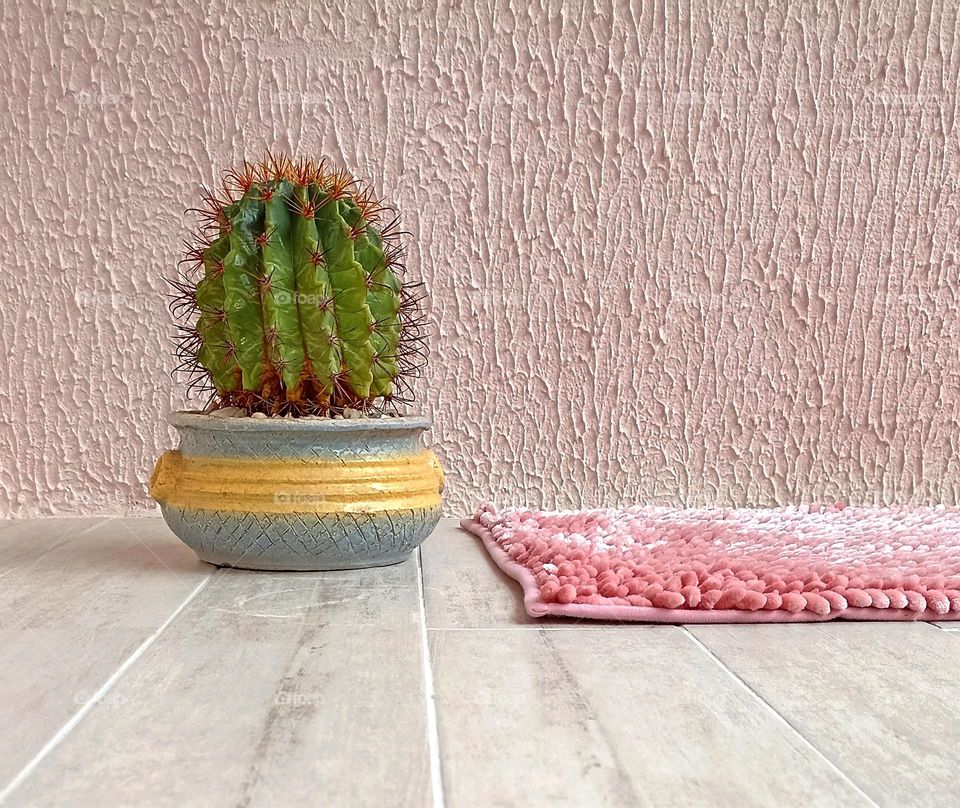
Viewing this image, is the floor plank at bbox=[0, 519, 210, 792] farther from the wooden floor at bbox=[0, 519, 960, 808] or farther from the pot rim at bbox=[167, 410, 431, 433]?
the pot rim at bbox=[167, 410, 431, 433]

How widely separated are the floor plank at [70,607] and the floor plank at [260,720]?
0.02 meters

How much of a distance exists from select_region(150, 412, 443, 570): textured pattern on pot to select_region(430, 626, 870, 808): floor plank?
0.67 ft

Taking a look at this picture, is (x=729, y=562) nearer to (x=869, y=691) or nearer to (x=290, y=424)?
(x=869, y=691)

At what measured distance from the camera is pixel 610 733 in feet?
1.31

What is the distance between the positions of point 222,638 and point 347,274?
1.00 feet

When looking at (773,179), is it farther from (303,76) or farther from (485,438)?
(303,76)

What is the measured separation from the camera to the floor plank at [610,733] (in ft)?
1.13

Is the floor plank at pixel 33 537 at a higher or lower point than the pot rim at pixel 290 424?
lower

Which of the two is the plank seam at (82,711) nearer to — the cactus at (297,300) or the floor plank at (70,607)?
the floor plank at (70,607)

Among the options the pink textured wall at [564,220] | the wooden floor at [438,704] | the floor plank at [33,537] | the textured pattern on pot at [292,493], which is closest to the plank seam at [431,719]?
the wooden floor at [438,704]

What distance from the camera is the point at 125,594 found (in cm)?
66

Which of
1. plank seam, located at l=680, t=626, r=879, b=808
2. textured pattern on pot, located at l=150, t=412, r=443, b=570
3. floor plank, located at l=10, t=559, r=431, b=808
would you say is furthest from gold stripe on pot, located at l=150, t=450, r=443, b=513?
plank seam, located at l=680, t=626, r=879, b=808

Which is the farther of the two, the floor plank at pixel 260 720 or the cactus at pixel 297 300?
the cactus at pixel 297 300

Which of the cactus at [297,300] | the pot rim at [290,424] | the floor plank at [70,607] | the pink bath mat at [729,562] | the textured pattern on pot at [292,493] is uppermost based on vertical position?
the cactus at [297,300]
